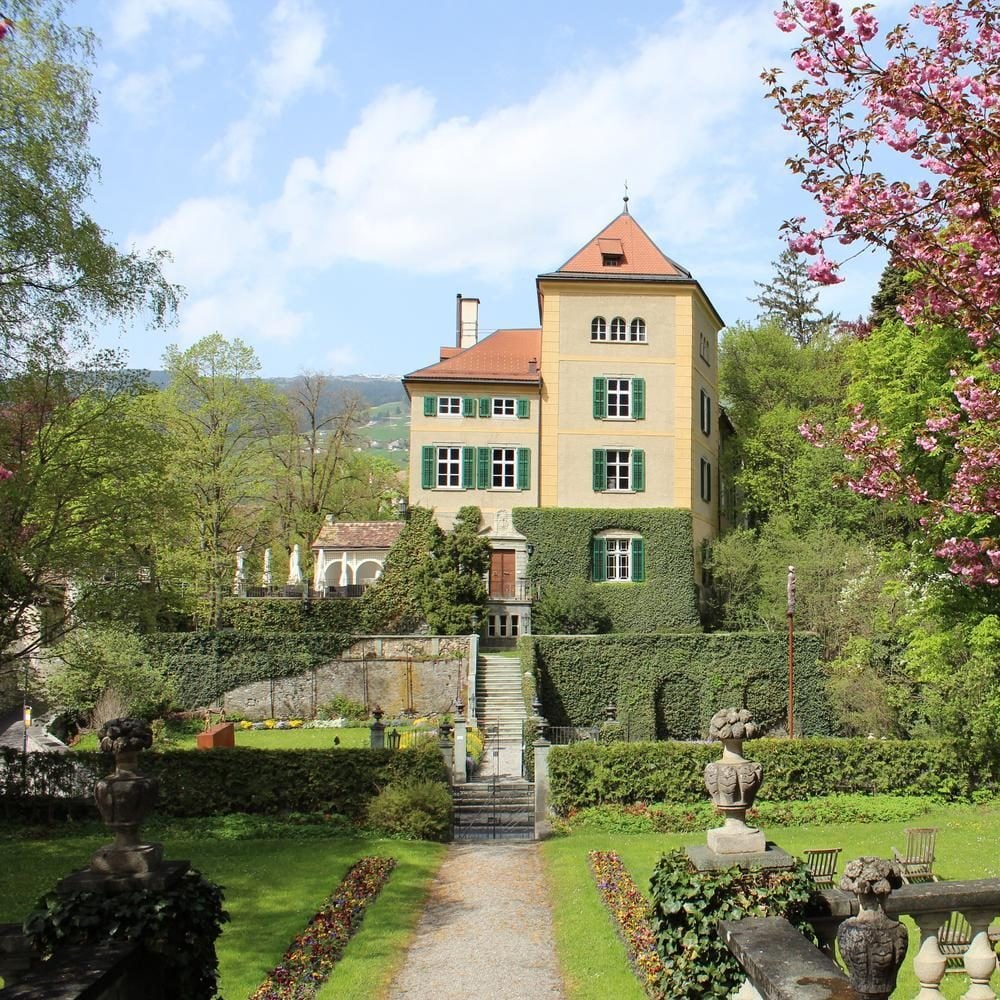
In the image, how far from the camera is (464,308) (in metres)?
43.6

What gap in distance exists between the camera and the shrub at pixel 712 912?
286 inches

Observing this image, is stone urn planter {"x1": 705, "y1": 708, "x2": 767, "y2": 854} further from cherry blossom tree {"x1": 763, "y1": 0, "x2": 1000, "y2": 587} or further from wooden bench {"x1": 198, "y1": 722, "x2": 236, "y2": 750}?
wooden bench {"x1": 198, "y1": 722, "x2": 236, "y2": 750}

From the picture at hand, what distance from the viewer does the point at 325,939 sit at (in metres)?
12.4

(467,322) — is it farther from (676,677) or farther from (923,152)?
(923,152)

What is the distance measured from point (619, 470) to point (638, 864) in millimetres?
21272

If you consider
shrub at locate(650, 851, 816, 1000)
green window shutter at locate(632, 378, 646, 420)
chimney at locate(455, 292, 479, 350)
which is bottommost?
shrub at locate(650, 851, 816, 1000)

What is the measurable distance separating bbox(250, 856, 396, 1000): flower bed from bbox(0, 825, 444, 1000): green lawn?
5.7 inches

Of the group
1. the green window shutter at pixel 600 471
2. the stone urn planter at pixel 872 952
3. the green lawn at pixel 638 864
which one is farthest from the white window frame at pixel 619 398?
the stone urn planter at pixel 872 952

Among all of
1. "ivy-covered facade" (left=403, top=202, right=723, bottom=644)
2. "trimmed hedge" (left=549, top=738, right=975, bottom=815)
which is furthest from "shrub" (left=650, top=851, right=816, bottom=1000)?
"ivy-covered facade" (left=403, top=202, right=723, bottom=644)

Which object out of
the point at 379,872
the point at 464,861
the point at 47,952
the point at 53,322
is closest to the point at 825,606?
the point at 464,861

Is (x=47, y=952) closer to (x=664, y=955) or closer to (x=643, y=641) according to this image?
(x=664, y=955)

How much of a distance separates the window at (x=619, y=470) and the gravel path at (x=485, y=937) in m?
19.8

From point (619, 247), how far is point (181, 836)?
87.5 ft

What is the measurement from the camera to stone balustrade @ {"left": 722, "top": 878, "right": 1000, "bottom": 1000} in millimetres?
4812
